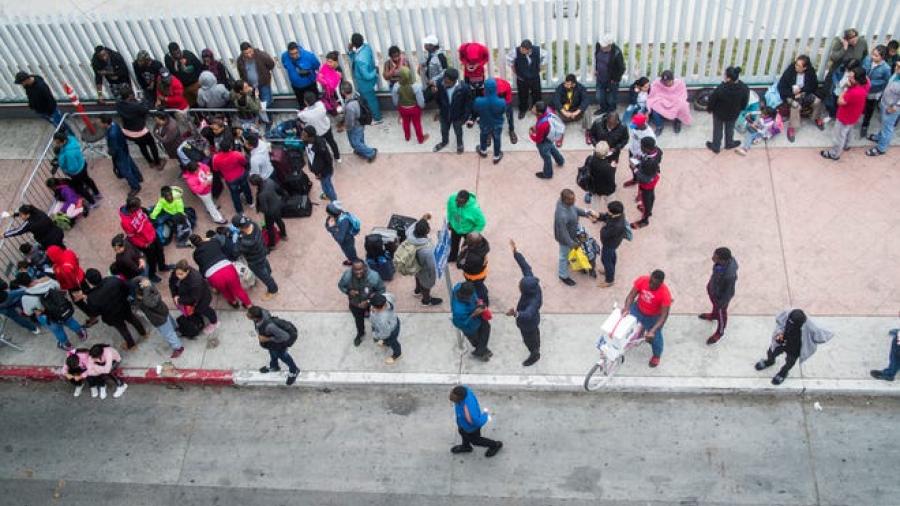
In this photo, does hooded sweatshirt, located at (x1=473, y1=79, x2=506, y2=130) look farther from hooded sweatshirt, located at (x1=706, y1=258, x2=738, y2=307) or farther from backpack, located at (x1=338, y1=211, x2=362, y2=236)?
hooded sweatshirt, located at (x1=706, y1=258, x2=738, y2=307)

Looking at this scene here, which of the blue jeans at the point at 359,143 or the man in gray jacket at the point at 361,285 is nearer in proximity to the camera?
the man in gray jacket at the point at 361,285

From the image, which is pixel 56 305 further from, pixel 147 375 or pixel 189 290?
pixel 189 290

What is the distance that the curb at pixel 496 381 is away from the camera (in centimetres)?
1002

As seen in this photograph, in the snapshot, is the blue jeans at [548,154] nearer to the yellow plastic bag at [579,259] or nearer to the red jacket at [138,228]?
the yellow plastic bag at [579,259]

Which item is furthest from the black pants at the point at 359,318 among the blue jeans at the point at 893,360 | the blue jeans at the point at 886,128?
the blue jeans at the point at 886,128

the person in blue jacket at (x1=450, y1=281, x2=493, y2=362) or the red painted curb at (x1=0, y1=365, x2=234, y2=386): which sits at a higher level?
the person in blue jacket at (x1=450, y1=281, x2=493, y2=362)

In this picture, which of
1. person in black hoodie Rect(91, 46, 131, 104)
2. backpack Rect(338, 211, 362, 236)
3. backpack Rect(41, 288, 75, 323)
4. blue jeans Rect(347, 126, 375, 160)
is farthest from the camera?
person in black hoodie Rect(91, 46, 131, 104)

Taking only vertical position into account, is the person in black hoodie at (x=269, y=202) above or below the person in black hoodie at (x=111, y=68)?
below

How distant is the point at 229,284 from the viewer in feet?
36.9

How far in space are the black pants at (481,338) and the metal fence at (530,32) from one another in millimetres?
5344

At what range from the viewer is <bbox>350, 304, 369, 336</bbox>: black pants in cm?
1057

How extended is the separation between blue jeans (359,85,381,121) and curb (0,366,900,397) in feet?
17.0

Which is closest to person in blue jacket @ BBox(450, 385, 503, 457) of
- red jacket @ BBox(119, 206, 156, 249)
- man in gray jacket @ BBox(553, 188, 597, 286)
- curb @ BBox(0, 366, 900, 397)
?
curb @ BBox(0, 366, 900, 397)

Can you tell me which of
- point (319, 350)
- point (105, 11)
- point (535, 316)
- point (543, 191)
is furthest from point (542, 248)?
point (105, 11)
